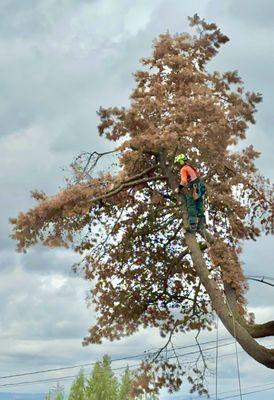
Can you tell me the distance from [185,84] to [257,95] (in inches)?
79.2

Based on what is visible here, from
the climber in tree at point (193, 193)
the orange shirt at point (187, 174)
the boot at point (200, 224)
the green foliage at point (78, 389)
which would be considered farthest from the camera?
the green foliage at point (78, 389)

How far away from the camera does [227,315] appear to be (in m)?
14.7

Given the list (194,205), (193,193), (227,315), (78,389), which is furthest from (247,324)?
(78,389)

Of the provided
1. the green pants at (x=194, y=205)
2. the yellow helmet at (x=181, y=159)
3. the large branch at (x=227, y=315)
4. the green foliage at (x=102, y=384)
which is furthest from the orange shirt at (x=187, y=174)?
the green foliage at (x=102, y=384)

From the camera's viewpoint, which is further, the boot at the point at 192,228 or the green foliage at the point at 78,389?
the green foliage at the point at 78,389

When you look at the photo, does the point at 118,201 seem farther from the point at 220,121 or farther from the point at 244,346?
the point at 244,346

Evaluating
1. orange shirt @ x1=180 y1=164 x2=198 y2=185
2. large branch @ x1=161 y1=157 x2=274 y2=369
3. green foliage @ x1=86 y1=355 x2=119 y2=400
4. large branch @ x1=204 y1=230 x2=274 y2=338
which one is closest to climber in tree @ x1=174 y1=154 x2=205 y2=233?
orange shirt @ x1=180 y1=164 x2=198 y2=185

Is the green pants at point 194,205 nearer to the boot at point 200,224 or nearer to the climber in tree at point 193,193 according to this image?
the climber in tree at point 193,193

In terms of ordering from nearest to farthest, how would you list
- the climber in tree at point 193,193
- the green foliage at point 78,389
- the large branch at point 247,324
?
the large branch at point 247,324, the climber in tree at point 193,193, the green foliage at point 78,389

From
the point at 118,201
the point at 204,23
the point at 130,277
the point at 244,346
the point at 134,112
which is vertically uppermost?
the point at 204,23

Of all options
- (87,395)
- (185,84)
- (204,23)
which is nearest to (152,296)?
(185,84)

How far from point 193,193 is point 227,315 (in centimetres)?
291

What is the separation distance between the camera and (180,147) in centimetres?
1633

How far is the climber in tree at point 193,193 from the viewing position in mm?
15344
